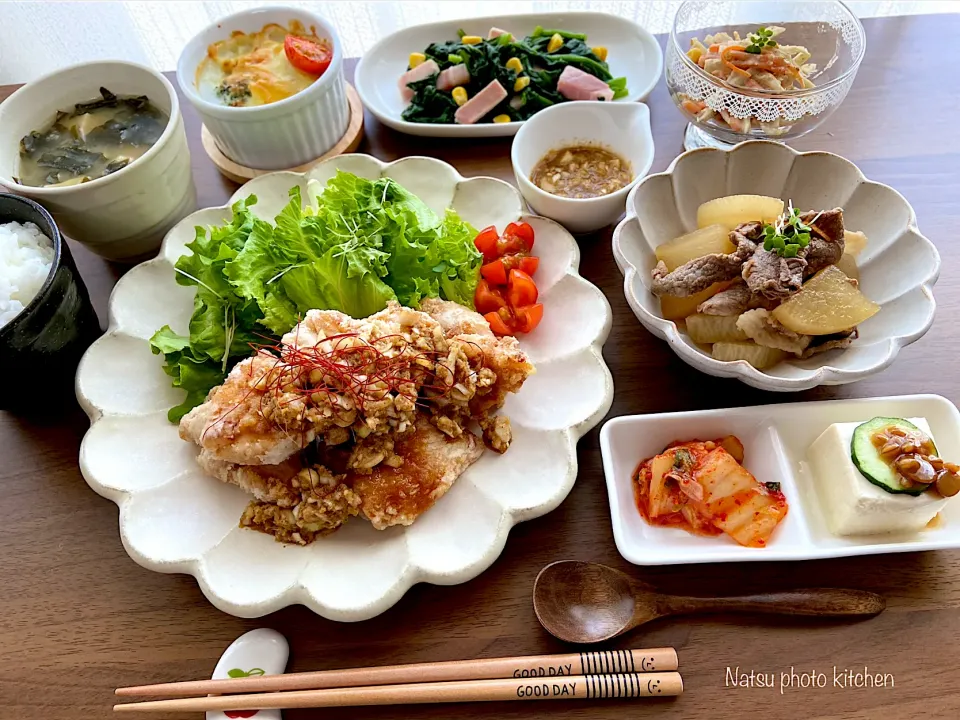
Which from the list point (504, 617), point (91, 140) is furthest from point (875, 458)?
point (91, 140)

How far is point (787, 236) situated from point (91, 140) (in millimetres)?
2582

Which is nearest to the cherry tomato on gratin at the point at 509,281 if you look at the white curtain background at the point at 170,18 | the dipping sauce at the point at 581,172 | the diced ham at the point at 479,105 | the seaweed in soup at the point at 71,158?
the dipping sauce at the point at 581,172

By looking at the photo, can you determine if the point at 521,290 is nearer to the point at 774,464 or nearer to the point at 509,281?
the point at 509,281

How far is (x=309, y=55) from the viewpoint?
2912 millimetres

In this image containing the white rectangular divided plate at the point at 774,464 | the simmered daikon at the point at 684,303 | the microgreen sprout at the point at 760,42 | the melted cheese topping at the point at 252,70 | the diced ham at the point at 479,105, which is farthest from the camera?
the diced ham at the point at 479,105

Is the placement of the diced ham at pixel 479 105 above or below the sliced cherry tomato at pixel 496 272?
above

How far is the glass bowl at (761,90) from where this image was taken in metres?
2.56

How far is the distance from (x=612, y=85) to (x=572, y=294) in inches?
54.1

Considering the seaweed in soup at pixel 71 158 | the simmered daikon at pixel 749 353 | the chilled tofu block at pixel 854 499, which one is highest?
the seaweed in soup at pixel 71 158

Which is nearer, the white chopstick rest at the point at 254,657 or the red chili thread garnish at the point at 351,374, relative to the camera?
the white chopstick rest at the point at 254,657

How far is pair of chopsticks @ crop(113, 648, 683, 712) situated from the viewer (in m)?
1.82

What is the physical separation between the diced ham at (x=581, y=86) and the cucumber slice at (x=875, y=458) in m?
1.90

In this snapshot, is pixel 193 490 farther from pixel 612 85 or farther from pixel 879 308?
pixel 612 85

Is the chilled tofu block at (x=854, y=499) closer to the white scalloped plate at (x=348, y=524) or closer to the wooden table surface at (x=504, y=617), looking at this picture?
Answer: the wooden table surface at (x=504, y=617)
